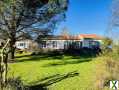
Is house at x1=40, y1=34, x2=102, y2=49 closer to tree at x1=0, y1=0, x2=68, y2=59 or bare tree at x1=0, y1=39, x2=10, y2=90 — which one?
tree at x1=0, y1=0, x2=68, y2=59

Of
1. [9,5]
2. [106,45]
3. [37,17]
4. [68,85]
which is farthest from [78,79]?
[37,17]

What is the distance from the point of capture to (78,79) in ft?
64.2

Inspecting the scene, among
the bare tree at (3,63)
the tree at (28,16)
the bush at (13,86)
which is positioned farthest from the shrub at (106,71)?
the tree at (28,16)

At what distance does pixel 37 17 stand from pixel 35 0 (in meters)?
2.24

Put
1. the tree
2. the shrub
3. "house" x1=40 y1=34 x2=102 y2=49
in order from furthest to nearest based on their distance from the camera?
"house" x1=40 y1=34 x2=102 y2=49 < the tree < the shrub

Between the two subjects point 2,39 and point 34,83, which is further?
point 2,39

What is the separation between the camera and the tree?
34.9 meters

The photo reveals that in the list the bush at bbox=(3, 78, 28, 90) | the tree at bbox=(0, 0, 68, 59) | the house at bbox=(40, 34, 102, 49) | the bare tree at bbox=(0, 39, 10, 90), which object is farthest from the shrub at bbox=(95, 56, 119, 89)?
the house at bbox=(40, 34, 102, 49)

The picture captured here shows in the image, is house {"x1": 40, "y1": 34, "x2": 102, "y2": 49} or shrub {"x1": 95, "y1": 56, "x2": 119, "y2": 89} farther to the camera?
house {"x1": 40, "y1": 34, "x2": 102, "y2": 49}

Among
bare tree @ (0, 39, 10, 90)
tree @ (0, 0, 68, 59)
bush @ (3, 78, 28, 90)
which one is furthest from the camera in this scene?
tree @ (0, 0, 68, 59)

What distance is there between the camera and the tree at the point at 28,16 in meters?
34.9

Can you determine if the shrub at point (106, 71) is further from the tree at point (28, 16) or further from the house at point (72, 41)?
the house at point (72, 41)

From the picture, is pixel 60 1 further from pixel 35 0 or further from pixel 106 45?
pixel 106 45

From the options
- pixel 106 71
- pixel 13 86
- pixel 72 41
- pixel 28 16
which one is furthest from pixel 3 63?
pixel 72 41
